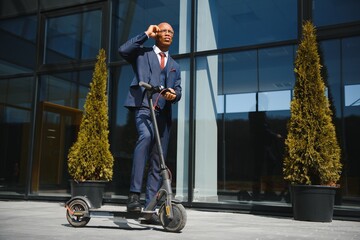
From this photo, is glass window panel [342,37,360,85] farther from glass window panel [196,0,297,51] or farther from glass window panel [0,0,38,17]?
glass window panel [0,0,38,17]

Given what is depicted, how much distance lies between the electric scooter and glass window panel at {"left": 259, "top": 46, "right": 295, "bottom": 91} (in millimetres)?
2643

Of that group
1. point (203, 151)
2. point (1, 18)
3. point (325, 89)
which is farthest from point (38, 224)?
point (1, 18)

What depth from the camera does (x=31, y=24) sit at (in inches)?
299

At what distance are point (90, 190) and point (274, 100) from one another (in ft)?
8.71

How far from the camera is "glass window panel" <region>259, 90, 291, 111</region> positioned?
214 inches

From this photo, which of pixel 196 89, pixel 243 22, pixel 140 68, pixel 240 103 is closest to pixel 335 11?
pixel 243 22

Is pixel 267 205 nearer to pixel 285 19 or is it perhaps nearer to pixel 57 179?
pixel 285 19

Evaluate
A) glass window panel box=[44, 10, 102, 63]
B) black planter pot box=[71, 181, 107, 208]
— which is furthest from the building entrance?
black planter pot box=[71, 181, 107, 208]

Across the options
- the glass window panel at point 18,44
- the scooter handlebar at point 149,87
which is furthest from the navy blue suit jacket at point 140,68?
the glass window panel at point 18,44

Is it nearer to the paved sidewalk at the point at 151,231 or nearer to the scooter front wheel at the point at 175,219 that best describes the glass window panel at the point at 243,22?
the paved sidewalk at the point at 151,231

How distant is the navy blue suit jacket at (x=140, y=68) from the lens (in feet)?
11.3

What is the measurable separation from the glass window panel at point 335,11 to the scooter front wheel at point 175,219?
329 centimetres

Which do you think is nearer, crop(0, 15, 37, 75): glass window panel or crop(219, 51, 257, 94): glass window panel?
crop(219, 51, 257, 94): glass window panel

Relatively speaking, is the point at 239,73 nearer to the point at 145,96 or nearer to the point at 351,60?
the point at 351,60
